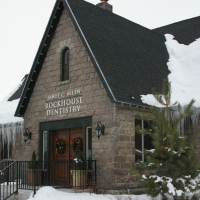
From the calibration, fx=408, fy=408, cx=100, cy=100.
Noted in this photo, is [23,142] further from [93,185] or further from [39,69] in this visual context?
[93,185]

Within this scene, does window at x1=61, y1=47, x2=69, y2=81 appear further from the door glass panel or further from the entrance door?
the door glass panel

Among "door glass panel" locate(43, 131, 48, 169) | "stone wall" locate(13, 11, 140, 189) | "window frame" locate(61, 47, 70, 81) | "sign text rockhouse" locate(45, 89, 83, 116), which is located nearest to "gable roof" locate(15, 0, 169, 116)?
"stone wall" locate(13, 11, 140, 189)

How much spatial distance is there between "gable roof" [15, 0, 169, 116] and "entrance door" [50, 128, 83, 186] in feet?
7.88

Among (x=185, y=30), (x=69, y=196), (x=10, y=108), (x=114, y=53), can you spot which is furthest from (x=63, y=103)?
(x=185, y=30)

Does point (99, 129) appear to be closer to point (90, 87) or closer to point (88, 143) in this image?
point (88, 143)

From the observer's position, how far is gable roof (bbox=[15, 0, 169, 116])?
14.1m

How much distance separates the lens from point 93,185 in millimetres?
13555

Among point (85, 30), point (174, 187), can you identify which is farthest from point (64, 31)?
point (174, 187)

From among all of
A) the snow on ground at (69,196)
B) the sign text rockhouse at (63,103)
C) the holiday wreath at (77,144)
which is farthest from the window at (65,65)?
the snow on ground at (69,196)

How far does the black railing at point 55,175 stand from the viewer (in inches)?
530

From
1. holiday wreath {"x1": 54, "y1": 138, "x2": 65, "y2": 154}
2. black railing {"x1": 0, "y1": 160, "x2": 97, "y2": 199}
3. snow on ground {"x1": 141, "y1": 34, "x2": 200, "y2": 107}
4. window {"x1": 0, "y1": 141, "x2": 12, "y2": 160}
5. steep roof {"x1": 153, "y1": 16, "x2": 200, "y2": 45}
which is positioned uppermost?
steep roof {"x1": 153, "y1": 16, "x2": 200, "y2": 45}

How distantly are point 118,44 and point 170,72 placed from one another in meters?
2.65

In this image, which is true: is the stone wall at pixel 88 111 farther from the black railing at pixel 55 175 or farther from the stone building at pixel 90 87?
the black railing at pixel 55 175

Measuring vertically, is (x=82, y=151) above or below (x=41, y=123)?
below
